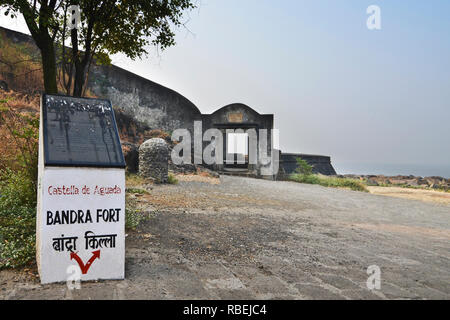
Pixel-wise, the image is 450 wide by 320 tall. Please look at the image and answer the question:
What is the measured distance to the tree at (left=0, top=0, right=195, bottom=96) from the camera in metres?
5.21

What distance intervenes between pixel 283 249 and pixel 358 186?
1248cm

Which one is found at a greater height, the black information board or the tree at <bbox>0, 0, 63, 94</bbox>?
the tree at <bbox>0, 0, 63, 94</bbox>

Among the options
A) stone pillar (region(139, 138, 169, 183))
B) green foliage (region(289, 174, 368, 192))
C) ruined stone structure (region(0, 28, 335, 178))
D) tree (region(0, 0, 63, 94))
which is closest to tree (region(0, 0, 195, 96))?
tree (region(0, 0, 63, 94))

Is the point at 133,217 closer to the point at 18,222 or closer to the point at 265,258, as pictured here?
the point at 18,222

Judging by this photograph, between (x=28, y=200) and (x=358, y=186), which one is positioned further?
(x=358, y=186)

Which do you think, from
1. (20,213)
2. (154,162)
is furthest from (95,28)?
(154,162)

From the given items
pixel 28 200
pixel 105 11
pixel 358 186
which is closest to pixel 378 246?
pixel 28 200

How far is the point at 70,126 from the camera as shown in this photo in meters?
3.09

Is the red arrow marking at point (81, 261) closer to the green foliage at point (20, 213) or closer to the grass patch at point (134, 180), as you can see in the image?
the green foliage at point (20, 213)

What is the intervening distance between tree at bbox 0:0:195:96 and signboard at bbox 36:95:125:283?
9.24 ft

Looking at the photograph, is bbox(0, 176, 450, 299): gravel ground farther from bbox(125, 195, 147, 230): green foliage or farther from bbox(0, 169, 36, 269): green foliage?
bbox(0, 169, 36, 269): green foliage

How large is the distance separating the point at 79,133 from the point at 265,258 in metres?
2.32

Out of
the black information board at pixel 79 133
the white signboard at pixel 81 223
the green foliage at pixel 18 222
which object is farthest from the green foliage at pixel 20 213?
the black information board at pixel 79 133
